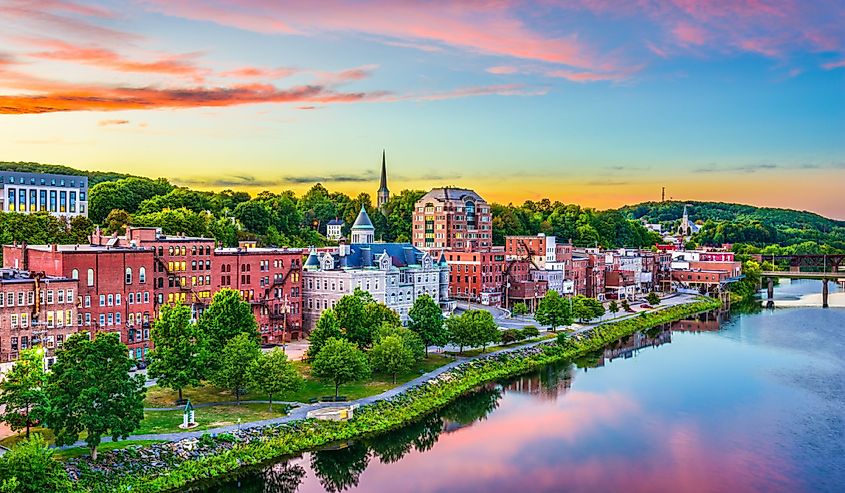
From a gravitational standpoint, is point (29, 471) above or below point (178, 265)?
below

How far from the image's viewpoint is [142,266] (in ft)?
197

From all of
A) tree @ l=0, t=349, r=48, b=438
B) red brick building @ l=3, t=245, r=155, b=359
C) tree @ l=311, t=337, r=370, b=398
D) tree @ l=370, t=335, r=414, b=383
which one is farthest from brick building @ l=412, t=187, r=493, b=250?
tree @ l=0, t=349, r=48, b=438

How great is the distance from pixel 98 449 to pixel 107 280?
22.7 metres

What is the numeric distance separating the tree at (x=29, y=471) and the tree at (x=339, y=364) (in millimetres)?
20138

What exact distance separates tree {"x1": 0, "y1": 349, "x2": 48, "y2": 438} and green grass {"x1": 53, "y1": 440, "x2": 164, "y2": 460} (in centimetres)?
189

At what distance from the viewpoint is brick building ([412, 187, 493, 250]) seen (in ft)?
417

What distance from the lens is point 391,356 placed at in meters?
53.9

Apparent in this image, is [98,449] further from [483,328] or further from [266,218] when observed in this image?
[266,218]

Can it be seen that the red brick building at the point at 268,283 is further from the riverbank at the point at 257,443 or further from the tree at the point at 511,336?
the tree at the point at 511,336

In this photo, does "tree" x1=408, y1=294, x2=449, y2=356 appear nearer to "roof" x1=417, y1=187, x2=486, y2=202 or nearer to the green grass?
the green grass

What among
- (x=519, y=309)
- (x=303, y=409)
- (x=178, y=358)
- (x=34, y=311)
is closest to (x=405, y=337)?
(x=303, y=409)

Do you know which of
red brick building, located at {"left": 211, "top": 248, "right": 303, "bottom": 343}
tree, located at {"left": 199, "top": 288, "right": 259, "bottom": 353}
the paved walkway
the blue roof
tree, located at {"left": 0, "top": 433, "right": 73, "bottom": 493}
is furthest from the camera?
the blue roof

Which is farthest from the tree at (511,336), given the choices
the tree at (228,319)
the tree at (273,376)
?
the tree at (273,376)

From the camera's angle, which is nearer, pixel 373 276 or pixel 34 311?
pixel 34 311
